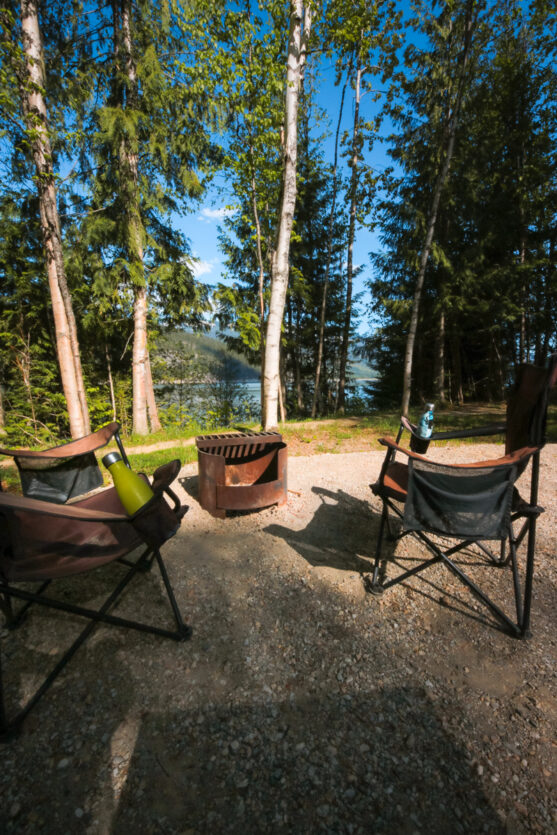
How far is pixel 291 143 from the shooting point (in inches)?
229

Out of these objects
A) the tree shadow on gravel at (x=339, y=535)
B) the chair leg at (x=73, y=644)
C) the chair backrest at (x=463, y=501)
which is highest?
the chair backrest at (x=463, y=501)

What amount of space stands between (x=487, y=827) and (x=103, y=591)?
230 cm

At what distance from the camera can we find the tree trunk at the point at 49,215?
5594mm

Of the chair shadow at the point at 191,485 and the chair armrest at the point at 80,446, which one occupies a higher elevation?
the chair armrest at the point at 80,446

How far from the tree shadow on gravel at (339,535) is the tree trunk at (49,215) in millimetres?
6032

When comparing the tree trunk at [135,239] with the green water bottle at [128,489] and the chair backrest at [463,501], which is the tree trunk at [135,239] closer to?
the green water bottle at [128,489]

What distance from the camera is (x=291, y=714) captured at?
4.76 ft

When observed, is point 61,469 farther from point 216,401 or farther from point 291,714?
point 216,401

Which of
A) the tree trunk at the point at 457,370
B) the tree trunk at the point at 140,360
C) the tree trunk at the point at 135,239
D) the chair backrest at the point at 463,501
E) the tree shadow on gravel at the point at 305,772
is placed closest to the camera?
the tree shadow on gravel at the point at 305,772

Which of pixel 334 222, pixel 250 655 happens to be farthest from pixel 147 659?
pixel 334 222

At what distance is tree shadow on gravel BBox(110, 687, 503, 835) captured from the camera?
→ 3.64ft

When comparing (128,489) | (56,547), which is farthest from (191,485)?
(56,547)

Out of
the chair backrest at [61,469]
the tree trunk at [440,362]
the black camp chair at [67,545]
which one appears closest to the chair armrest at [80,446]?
the chair backrest at [61,469]

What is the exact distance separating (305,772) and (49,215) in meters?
8.72
